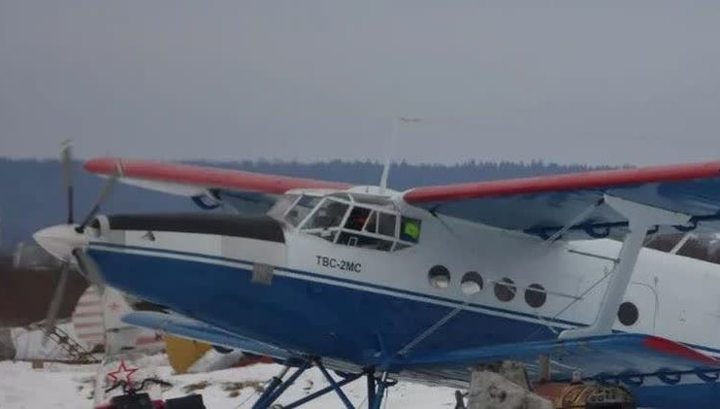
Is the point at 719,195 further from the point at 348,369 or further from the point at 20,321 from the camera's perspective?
the point at 20,321

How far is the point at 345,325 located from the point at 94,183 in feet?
12.7

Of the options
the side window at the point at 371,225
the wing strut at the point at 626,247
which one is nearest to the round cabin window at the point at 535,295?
the wing strut at the point at 626,247

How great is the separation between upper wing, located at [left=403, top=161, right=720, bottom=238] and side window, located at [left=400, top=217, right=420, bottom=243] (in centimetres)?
17

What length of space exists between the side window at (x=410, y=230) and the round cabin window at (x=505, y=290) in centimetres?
92

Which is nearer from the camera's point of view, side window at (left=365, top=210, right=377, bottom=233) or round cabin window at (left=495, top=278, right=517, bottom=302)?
side window at (left=365, top=210, right=377, bottom=233)

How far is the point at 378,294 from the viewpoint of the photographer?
12359 mm

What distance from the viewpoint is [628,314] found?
1319 centimetres

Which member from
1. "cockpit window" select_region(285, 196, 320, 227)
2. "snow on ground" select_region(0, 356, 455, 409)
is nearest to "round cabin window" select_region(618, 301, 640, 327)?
"cockpit window" select_region(285, 196, 320, 227)

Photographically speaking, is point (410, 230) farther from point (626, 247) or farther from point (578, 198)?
point (626, 247)

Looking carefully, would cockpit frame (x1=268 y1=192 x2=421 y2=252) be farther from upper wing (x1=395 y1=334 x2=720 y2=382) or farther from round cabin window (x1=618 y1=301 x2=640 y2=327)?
round cabin window (x1=618 y1=301 x2=640 y2=327)

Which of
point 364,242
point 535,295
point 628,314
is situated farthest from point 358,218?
point 628,314

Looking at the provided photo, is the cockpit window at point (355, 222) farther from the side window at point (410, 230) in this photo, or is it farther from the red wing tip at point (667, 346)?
the red wing tip at point (667, 346)

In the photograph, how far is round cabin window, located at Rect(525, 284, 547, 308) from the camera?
41.9ft

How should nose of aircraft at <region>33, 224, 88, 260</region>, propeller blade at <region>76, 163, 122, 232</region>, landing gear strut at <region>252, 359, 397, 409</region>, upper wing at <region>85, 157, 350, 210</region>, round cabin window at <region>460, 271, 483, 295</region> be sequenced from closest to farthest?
nose of aircraft at <region>33, 224, 88, 260</region>
propeller blade at <region>76, 163, 122, 232</region>
round cabin window at <region>460, 271, 483, 295</region>
landing gear strut at <region>252, 359, 397, 409</region>
upper wing at <region>85, 157, 350, 210</region>
